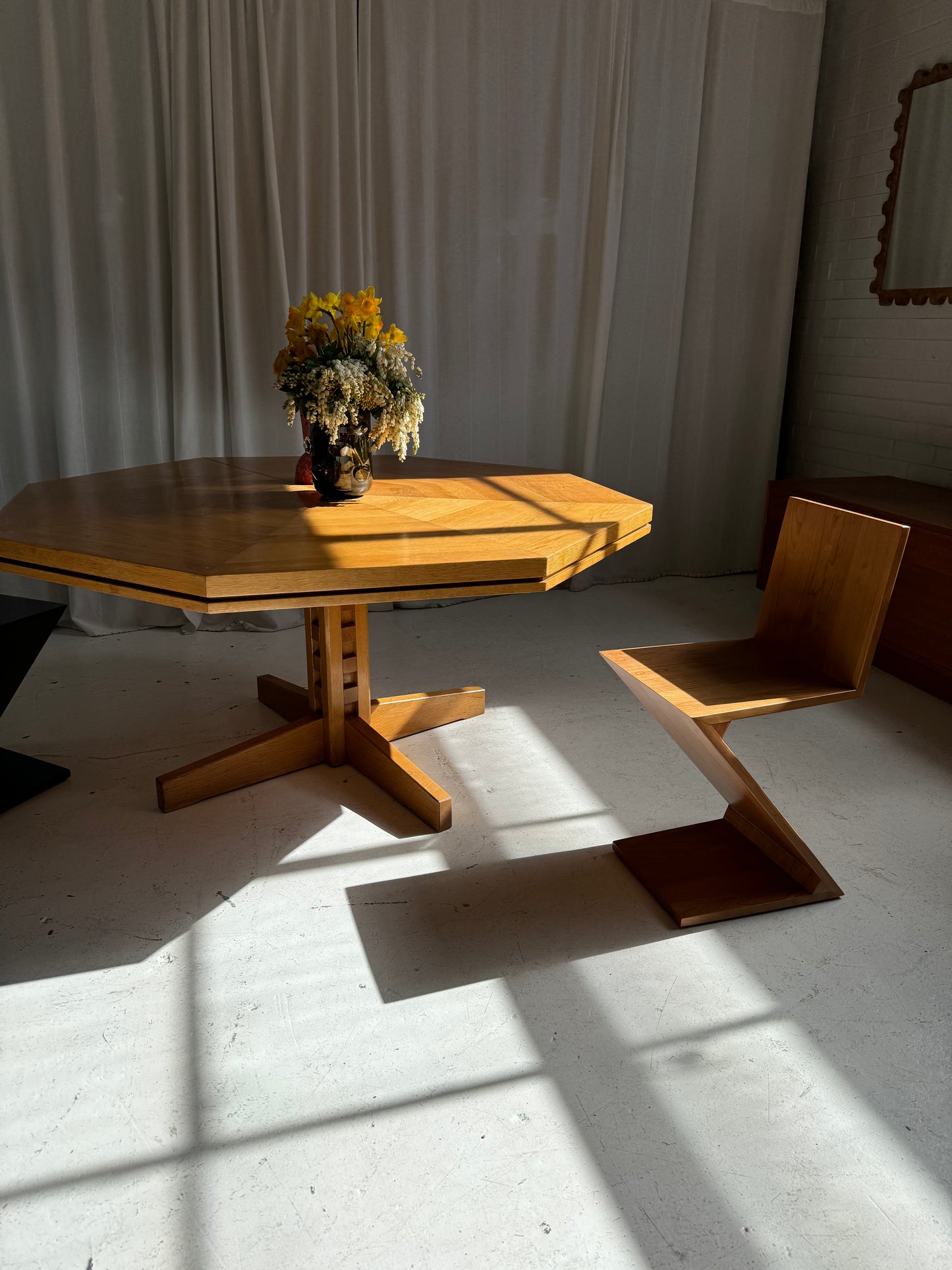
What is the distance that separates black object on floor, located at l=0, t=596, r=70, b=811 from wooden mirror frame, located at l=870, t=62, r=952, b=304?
349cm

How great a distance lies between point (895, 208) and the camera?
4.00 metres

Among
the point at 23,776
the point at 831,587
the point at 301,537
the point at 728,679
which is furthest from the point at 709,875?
the point at 23,776

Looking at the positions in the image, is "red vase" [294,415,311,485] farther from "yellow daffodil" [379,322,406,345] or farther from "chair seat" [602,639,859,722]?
"chair seat" [602,639,859,722]

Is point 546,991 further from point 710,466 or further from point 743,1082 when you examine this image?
point 710,466

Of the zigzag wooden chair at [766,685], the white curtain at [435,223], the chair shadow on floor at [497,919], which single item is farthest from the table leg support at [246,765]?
the white curtain at [435,223]

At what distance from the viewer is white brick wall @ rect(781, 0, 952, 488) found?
12.7ft

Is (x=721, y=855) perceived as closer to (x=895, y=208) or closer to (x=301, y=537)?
(x=301, y=537)

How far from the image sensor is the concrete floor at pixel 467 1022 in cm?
137

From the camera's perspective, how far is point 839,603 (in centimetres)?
206

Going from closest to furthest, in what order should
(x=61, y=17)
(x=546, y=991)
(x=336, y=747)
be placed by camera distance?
(x=546, y=991), (x=336, y=747), (x=61, y=17)

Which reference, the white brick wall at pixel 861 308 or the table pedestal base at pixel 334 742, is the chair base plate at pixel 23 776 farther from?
the white brick wall at pixel 861 308

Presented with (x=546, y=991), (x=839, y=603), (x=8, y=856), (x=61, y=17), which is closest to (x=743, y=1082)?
(x=546, y=991)

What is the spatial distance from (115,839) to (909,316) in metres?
3.68

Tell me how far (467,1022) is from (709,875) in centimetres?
71
